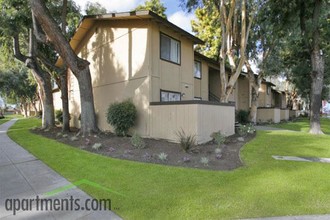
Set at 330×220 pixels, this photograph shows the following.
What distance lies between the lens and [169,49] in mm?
13281

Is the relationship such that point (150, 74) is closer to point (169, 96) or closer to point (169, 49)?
point (169, 96)

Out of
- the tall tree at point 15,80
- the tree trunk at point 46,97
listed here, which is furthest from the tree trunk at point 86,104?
the tall tree at point 15,80

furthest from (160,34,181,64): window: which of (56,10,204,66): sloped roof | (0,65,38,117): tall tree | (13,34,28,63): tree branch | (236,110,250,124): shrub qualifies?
(0,65,38,117): tall tree

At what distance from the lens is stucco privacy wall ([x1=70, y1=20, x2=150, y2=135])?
12.0 meters

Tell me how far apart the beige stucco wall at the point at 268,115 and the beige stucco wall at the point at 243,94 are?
1607 millimetres

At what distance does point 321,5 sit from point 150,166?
13.4m

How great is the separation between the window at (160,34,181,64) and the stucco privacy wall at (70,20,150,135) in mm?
1144

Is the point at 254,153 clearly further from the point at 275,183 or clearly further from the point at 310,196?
the point at 310,196

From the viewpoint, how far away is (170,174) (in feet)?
21.1

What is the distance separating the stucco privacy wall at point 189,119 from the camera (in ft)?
32.1

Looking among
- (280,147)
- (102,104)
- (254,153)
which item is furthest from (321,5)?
(102,104)

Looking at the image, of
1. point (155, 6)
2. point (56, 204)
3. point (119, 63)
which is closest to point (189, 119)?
point (119, 63)

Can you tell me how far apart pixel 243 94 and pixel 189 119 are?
17.6m

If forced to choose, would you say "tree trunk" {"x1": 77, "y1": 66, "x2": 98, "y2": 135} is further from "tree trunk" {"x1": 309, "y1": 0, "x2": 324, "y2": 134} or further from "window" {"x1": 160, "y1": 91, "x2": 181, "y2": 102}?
"tree trunk" {"x1": 309, "y1": 0, "x2": 324, "y2": 134}
